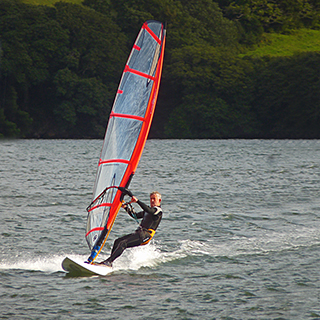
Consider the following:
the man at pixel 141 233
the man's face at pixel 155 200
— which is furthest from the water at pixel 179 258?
the man's face at pixel 155 200

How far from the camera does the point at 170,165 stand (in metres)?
39.7

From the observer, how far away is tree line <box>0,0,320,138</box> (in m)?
81.2

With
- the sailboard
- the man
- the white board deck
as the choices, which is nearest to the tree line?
the sailboard

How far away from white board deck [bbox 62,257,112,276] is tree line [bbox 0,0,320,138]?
67.2 metres

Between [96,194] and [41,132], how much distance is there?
Result: 236 feet

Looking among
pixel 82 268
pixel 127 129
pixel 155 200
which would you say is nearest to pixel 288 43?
pixel 127 129

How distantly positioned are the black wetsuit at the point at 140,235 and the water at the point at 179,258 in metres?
0.61

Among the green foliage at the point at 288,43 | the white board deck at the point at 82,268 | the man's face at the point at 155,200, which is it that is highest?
the green foliage at the point at 288,43

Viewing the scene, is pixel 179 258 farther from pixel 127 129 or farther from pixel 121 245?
pixel 127 129

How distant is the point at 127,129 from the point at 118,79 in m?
77.1

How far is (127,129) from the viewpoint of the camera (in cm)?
1191

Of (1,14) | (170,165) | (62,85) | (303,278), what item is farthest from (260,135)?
(303,278)

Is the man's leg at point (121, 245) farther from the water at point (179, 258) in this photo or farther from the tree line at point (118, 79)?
the tree line at point (118, 79)

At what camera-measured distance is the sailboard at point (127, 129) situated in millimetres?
11406
